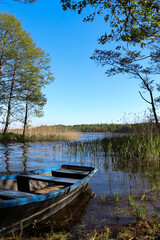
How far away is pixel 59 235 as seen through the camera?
3.08m

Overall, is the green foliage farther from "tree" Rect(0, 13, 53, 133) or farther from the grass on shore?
the grass on shore

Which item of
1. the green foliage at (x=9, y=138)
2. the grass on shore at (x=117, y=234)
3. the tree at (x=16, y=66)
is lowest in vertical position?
the grass on shore at (x=117, y=234)

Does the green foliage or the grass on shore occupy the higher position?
the green foliage

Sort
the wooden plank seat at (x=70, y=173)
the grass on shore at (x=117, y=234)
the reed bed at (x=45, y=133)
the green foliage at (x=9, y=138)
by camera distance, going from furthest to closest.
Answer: the reed bed at (x=45, y=133) < the green foliage at (x=9, y=138) < the wooden plank seat at (x=70, y=173) < the grass on shore at (x=117, y=234)

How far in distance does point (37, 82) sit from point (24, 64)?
8.73ft

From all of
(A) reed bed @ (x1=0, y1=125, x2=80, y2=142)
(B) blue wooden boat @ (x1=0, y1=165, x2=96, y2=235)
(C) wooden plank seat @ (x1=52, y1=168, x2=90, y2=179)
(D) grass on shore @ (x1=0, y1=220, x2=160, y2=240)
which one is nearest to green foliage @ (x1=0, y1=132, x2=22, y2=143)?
(A) reed bed @ (x1=0, y1=125, x2=80, y2=142)

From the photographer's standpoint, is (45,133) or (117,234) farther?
(45,133)

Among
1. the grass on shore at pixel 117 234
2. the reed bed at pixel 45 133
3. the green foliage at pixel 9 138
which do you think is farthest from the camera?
the reed bed at pixel 45 133

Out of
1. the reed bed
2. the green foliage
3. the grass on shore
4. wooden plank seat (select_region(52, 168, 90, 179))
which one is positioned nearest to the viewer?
the grass on shore

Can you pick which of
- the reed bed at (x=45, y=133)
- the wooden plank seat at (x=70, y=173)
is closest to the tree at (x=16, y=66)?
the reed bed at (x=45, y=133)

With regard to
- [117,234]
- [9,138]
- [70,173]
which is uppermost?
[9,138]

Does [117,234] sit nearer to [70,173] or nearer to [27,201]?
[27,201]

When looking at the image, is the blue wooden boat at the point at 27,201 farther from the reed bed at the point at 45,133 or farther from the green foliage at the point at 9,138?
the reed bed at the point at 45,133

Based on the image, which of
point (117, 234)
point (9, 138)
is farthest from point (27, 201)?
point (9, 138)
